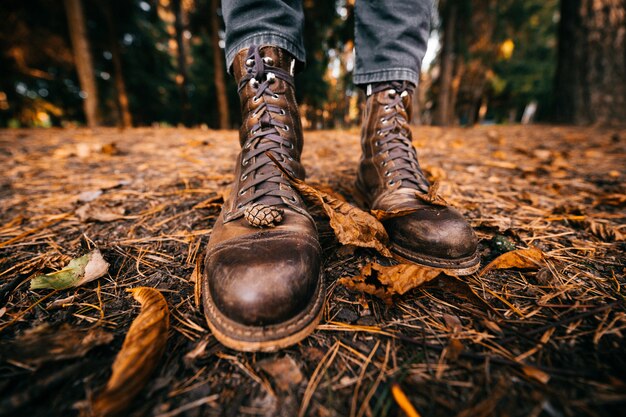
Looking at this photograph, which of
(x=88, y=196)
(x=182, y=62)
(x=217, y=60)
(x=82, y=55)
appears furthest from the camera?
(x=182, y=62)

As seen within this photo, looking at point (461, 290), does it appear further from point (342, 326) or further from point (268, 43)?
point (268, 43)

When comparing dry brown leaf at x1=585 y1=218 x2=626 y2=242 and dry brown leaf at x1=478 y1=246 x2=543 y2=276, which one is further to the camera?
dry brown leaf at x1=585 y1=218 x2=626 y2=242

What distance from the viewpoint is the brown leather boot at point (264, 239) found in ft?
2.18

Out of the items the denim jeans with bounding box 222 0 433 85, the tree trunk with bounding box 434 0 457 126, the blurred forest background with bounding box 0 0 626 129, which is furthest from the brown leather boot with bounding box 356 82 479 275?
the tree trunk with bounding box 434 0 457 126

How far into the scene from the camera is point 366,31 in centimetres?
138

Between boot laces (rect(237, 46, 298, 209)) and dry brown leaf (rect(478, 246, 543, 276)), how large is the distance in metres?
0.78

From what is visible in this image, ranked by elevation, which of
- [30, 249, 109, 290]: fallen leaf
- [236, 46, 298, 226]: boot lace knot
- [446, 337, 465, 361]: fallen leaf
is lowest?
[446, 337, 465, 361]: fallen leaf

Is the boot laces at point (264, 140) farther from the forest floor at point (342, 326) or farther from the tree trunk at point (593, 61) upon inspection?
the tree trunk at point (593, 61)

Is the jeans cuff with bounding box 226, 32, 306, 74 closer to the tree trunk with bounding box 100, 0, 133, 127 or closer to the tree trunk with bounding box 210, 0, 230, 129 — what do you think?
the tree trunk with bounding box 210, 0, 230, 129

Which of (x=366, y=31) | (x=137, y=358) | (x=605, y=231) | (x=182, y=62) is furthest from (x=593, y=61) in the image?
(x=182, y=62)

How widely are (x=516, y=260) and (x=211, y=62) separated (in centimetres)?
1010

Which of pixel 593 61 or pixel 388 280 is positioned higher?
pixel 593 61

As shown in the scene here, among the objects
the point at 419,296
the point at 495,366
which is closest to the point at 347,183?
the point at 419,296

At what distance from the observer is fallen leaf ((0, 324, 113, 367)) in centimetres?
58
